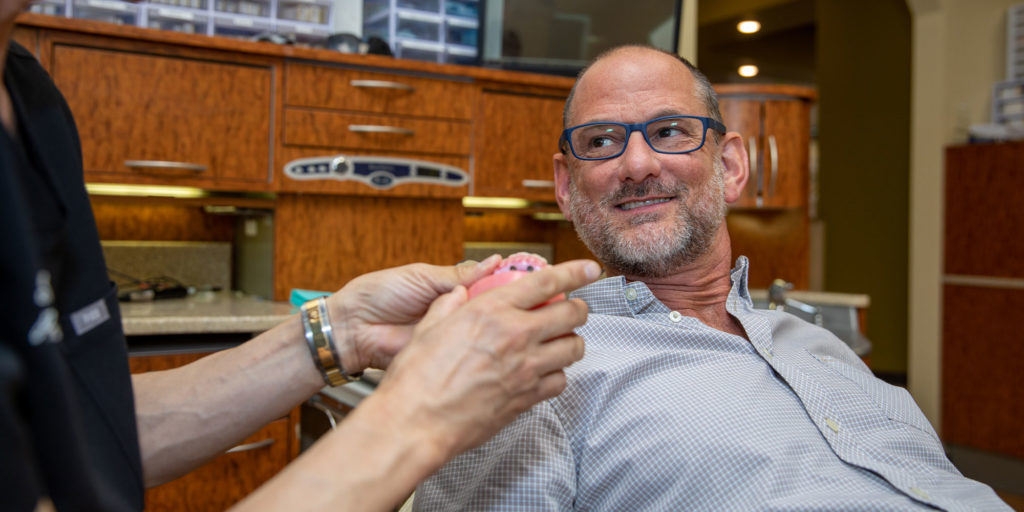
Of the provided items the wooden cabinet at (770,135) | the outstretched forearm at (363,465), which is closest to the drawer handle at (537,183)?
the wooden cabinet at (770,135)

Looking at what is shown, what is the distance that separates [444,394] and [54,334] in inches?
12.5

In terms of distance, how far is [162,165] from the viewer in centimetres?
213

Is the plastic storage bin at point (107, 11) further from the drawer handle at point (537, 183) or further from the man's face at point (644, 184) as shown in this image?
the man's face at point (644, 184)

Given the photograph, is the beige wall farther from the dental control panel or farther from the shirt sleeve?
the shirt sleeve

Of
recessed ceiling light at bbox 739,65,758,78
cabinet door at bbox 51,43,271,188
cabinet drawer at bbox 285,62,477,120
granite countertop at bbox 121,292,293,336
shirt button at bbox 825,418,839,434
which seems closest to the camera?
shirt button at bbox 825,418,839,434

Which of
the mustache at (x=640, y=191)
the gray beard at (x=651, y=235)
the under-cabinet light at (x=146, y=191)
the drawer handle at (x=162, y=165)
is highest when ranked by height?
the drawer handle at (x=162, y=165)

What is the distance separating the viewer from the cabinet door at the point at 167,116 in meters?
2.07

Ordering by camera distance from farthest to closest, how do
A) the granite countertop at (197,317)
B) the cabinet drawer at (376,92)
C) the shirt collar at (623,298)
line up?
the cabinet drawer at (376,92) → the granite countertop at (197,317) → the shirt collar at (623,298)

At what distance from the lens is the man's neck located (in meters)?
1.34

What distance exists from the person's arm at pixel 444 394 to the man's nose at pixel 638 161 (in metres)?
0.53

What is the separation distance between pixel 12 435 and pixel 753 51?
8828 mm

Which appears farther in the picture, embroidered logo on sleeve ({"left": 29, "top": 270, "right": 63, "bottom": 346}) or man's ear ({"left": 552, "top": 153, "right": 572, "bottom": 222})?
man's ear ({"left": 552, "top": 153, "right": 572, "bottom": 222})

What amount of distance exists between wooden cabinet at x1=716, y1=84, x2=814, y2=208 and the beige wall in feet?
6.17

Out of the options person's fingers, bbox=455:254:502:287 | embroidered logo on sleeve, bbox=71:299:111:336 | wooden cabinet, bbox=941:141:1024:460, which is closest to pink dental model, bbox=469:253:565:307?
person's fingers, bbox=455:254:502:287
